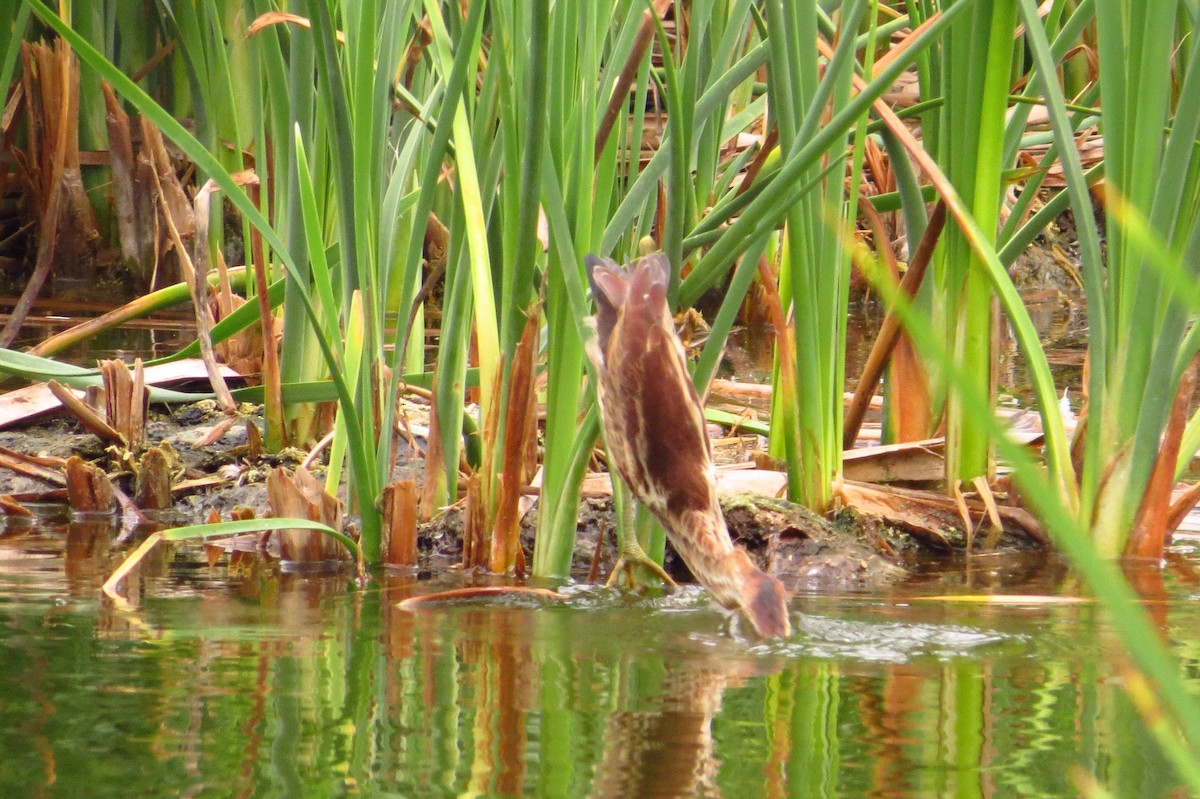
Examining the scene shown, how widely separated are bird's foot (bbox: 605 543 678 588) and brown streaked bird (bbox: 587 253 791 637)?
9cm

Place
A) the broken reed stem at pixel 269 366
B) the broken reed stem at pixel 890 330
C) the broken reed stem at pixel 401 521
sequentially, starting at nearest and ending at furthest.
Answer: the broken reed stem at pixel 401 521, the broken reed stem at pixel 890 330, the broken reed stem at pixel 269 366

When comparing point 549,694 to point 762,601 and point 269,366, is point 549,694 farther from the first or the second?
point 269,366

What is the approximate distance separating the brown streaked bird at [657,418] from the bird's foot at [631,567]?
9 cm

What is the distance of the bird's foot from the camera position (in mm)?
3088

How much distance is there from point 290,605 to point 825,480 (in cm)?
128

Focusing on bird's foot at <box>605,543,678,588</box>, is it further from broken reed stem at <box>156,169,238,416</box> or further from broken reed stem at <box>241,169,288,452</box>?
broken reed stem at <box>156,169,238,416</box>

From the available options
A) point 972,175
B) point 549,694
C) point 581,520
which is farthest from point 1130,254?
point 549,694

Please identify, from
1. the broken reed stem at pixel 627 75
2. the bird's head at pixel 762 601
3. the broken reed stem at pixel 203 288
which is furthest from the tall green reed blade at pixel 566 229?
the broken reed stem at pixel 203 288

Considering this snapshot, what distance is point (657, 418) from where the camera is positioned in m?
2.90

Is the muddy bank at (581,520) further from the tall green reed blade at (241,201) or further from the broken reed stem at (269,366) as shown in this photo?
the tall green reed blade at (241,201)

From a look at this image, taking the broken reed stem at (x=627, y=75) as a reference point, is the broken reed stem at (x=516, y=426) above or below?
below

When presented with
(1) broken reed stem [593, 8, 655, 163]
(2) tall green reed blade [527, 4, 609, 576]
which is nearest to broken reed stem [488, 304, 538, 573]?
(2) tall green reed blade [527, 4, 609, 576]

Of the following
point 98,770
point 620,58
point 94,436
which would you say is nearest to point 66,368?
point 94,436

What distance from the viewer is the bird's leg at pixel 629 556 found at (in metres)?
3.09
